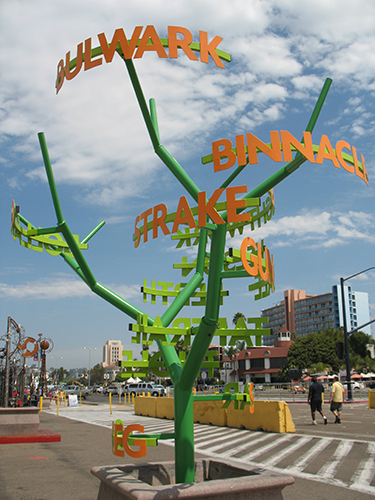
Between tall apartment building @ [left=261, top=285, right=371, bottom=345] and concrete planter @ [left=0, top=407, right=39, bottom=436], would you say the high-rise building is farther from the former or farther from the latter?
concrete planter @ [left=0, top=407, right=39, bottom=436]

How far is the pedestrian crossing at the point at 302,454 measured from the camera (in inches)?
280

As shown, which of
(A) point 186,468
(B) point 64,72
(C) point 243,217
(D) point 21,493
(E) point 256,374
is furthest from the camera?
(E) point 256,374

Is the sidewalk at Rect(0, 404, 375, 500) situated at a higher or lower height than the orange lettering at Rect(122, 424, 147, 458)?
lower

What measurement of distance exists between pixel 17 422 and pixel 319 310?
413 feet

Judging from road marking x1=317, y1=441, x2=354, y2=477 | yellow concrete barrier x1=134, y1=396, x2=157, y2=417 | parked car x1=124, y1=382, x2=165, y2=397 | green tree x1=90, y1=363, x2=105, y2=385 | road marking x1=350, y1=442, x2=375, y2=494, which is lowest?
green tree x1=90, y1=363, x2=105, y2=385

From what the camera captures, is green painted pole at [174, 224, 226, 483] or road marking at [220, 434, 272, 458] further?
road marking at [220, 434, 272, 458]

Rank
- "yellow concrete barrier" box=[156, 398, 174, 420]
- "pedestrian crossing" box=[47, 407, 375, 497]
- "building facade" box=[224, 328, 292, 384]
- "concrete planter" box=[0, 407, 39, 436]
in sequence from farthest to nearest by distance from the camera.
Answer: "building facade" box=[224, 328, 292, 384] < "yellow concrete barrier" box=[156, 398, 174, 420] < "concrete planter" box=[0, 407, 39, 436] < "pedestrian crossing" box=[47, 407, 375, 497]

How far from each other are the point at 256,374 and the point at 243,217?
74.2 metres

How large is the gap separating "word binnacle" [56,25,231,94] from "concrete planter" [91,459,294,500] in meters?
3.69

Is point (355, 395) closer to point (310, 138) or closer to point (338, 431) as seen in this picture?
point (338, 431)

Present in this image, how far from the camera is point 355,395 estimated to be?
115 ft

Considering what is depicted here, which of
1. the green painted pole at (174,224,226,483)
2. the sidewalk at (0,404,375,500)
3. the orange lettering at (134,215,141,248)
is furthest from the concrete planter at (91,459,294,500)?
the orange lettering at (134,215,141,248)

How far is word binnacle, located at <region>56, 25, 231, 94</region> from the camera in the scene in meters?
3.96

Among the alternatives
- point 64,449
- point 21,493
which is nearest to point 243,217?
point 21,493
